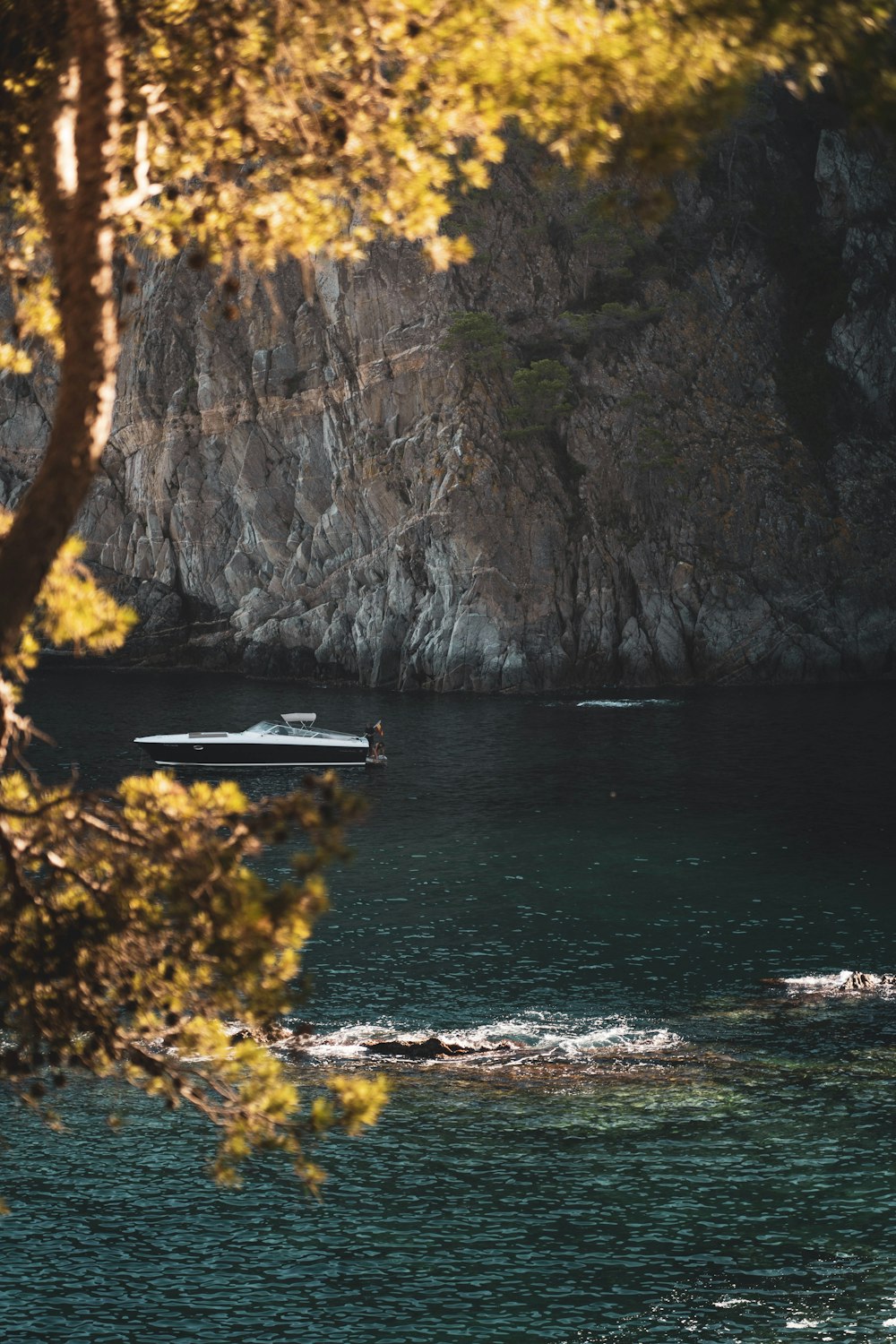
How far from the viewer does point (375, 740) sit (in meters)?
72.8

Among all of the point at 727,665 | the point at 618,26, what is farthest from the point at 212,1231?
the point at 727,665

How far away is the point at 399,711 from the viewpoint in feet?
294

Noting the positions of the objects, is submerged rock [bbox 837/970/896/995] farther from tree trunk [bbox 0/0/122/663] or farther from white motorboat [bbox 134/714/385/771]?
white motorboat [bbox 134/714/385/771]

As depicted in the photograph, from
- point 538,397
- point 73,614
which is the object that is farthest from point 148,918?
point 538,397

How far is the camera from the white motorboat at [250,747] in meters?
73.5

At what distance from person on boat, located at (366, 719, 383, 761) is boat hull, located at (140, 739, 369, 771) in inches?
75.0

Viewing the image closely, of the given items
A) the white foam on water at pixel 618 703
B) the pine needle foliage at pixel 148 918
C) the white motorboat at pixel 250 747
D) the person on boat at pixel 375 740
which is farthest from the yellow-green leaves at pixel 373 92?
the white foam on water at pixel 618 703

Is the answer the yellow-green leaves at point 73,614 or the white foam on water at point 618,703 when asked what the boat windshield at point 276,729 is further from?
the yellow-green leaves at point 73,614

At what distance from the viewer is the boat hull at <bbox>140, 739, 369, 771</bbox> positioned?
7356 centimetres

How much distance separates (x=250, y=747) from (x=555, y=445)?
144 ft

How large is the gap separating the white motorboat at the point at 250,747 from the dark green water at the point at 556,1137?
581 inches

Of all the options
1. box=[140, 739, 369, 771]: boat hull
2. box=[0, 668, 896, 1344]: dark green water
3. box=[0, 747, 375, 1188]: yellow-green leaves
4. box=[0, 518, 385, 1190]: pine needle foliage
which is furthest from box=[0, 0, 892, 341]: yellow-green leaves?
box=[140, 739, 369, 771]: boat hull

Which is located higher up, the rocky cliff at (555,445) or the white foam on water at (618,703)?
the rocky cliff at (555,445)

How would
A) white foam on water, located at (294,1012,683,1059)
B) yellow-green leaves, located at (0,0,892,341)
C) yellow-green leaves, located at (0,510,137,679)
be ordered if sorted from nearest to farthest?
yellow-green leaves, located at (0,0,892,341) < yellow-green leaves, located at (0,510,137,679) < white foam on water, located at (294,1012,683,1059)
